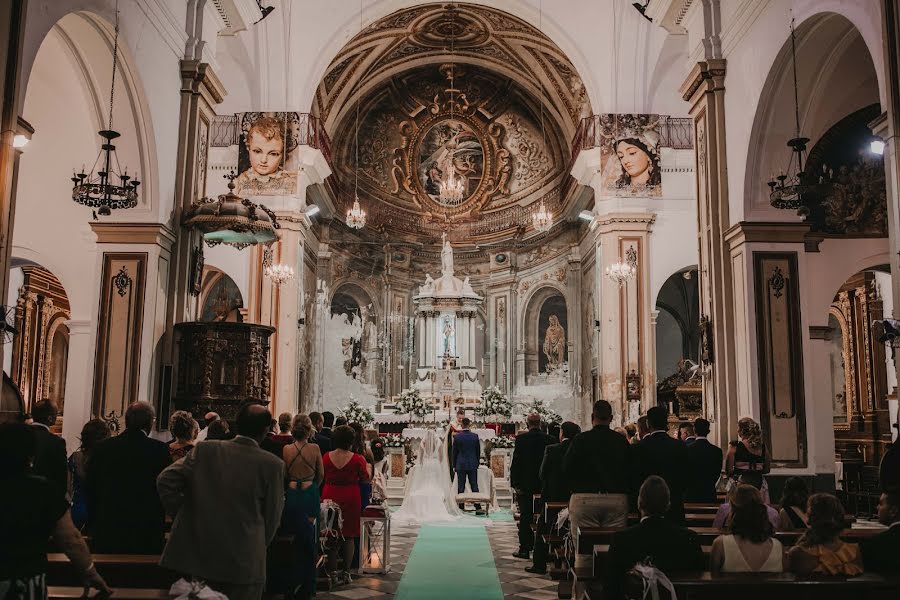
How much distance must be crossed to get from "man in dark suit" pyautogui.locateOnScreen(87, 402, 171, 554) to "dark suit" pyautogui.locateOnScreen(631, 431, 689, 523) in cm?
301

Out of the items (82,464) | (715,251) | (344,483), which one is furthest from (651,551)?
(715,251)

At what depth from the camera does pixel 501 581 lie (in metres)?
7.20

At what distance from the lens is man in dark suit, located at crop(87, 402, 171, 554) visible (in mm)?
4137

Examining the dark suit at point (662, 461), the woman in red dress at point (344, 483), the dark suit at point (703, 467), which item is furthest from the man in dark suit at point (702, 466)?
the woman in red dress at point (344, 483)

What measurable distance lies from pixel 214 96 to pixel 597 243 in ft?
30.5

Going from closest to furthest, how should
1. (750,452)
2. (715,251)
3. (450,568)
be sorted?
1. (750,452)
2. (450,568)
3. (715,251)

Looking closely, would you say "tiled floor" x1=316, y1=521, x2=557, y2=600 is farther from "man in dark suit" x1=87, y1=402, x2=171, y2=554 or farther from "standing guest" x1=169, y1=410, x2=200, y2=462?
"man in dark suit" x1=87, y1=402, x2=171, y2=554

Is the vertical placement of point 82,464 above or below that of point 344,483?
above

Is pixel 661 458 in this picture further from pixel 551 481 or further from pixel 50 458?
pixel 50 458

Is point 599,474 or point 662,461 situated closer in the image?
point 599,474

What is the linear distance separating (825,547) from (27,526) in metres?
3.31

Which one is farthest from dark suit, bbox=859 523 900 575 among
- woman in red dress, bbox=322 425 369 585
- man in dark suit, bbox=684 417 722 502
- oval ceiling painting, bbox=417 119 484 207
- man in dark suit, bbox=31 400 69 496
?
oval ceiling painting, bbox=417 119 484 207

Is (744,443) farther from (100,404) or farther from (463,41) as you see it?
(463,41)

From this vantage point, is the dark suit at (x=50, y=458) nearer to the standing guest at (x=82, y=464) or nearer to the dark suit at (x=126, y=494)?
the standing guest at (x=82, y=464)
